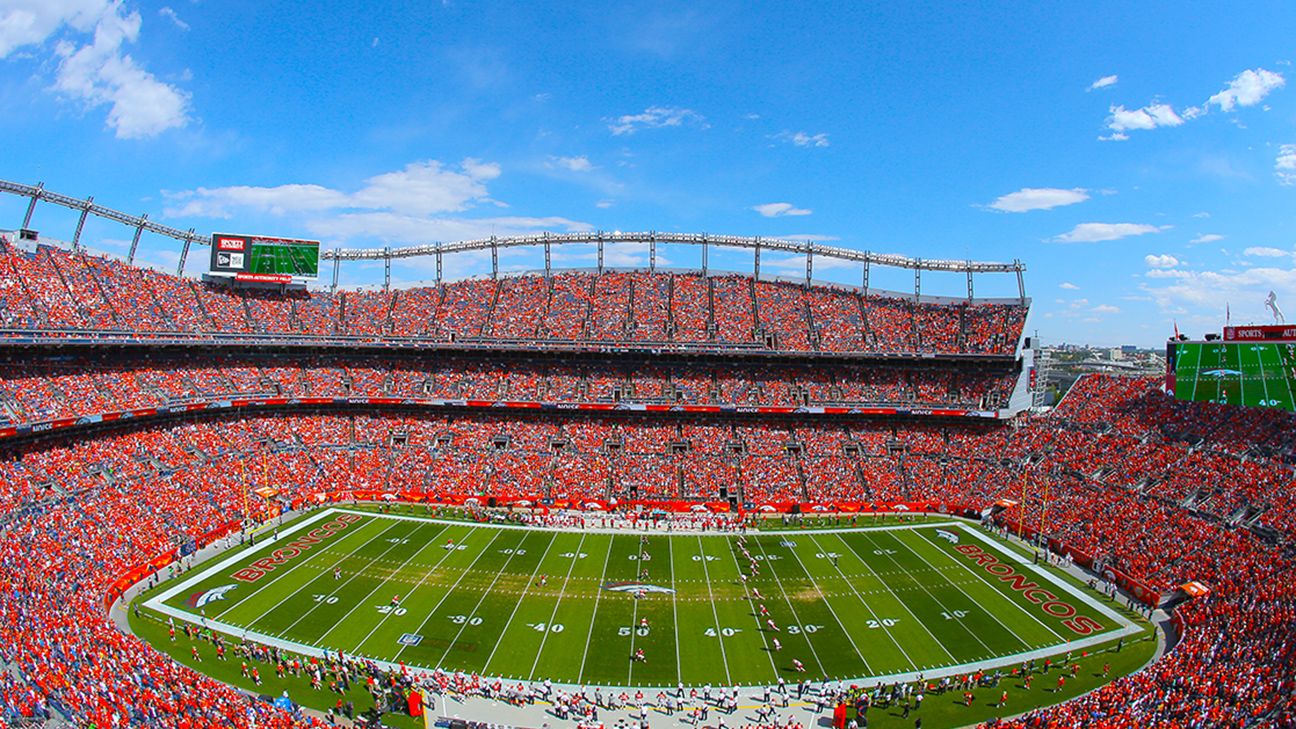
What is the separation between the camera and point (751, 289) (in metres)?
65.1

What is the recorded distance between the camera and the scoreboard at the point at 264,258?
57.8 m

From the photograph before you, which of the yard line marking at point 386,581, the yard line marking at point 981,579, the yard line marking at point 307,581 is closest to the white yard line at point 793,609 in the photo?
the yard line marking at point 981,579

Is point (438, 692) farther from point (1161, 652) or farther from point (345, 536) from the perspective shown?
point (1161, 652)

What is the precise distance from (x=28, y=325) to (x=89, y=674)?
3028 centimetres

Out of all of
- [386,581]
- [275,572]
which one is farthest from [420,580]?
[275,572]

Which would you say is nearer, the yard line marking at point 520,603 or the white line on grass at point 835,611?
the yard line marking at point 520,603

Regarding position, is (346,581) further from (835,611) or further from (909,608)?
(909,608)

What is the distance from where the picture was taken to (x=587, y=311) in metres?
61.2

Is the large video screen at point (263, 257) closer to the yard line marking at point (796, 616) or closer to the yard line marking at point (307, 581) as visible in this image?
the yard line marking at point (307, 581)

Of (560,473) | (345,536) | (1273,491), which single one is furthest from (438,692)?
(1273,491)

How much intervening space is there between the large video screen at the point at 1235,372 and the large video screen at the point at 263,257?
62.6 m

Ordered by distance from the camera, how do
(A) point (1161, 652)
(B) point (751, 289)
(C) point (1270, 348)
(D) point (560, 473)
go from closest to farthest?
1. (A) point (1161, 652)
2. (C) point (1270, 348)
3. (D) point (560, 473)
4. (B) point (751, 289)

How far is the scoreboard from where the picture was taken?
5781 cm

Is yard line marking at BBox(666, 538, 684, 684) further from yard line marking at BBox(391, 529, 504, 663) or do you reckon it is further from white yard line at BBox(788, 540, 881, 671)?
yard line marking at BBox(391, 529, 504, 663)
